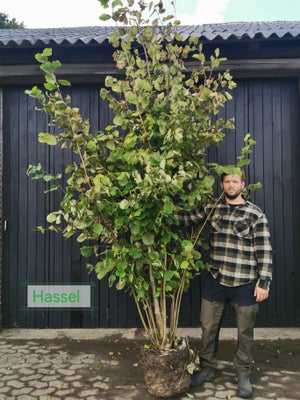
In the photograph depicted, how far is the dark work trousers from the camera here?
2.83m

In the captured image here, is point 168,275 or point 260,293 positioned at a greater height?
point 168,275

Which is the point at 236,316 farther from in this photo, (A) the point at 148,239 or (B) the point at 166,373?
(A) the point at 148,239

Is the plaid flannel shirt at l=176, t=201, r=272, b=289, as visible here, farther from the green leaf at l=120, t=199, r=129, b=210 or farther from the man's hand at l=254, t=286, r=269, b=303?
the green leaf at l=120, t=199, r=129, b=210

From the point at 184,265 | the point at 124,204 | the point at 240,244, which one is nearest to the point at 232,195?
the point at 240,244

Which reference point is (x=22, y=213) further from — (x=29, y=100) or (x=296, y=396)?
(x=296, y=396)

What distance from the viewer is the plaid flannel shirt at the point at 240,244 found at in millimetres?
2787

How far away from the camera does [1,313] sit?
14.2 feet

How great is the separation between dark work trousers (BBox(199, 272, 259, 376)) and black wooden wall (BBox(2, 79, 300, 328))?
4.19ft

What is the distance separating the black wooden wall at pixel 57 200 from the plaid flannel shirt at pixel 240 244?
148 centimetres

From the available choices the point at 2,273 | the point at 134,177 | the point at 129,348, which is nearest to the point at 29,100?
the point at 2,273

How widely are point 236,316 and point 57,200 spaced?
8.70 feet

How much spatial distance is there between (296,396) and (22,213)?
11.9 ft

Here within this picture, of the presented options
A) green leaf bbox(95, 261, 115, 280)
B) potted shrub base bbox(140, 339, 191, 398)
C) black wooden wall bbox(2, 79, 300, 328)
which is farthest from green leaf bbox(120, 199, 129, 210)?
black wooden wall bbox(2, 79, 300, 328)

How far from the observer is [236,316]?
2.90m
